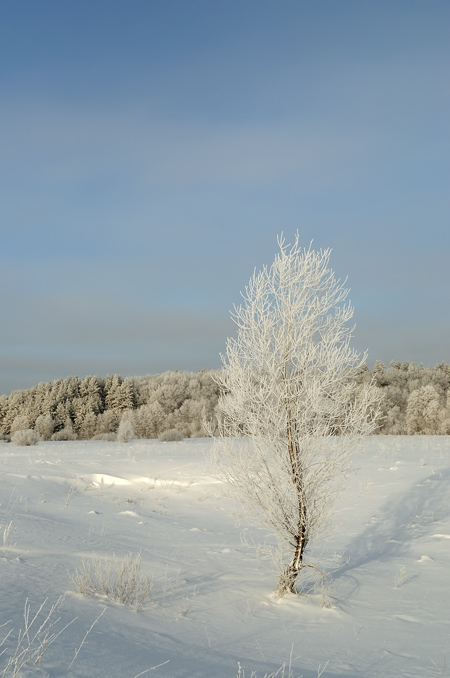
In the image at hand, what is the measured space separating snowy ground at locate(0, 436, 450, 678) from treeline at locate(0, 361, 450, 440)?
696 inches

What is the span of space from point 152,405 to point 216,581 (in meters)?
26.9

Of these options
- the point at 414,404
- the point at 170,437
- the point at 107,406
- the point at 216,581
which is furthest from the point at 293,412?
the point at 107,406

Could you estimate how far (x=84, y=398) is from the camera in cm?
3619

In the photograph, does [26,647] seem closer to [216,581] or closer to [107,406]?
[216,581]

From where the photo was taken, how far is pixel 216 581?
6.34 meters

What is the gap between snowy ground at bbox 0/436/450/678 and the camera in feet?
13.3

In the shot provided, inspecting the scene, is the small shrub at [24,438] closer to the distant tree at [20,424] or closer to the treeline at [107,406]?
the treeline at [107,406]

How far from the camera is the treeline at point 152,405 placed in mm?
30953

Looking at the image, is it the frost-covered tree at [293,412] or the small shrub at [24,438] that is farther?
the small shrub at [24,438]

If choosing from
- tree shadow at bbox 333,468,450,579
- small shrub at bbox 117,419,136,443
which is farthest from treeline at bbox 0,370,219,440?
tree shadow at bbox 333,468,450,579

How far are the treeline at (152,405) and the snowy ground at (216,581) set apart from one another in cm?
1769

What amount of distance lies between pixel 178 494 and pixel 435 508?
19.5ft

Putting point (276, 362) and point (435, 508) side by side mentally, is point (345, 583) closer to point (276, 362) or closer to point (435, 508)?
point (276, 362)

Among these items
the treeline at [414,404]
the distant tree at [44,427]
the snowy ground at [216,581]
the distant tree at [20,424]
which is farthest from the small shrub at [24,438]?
the treeline at [414,404]
